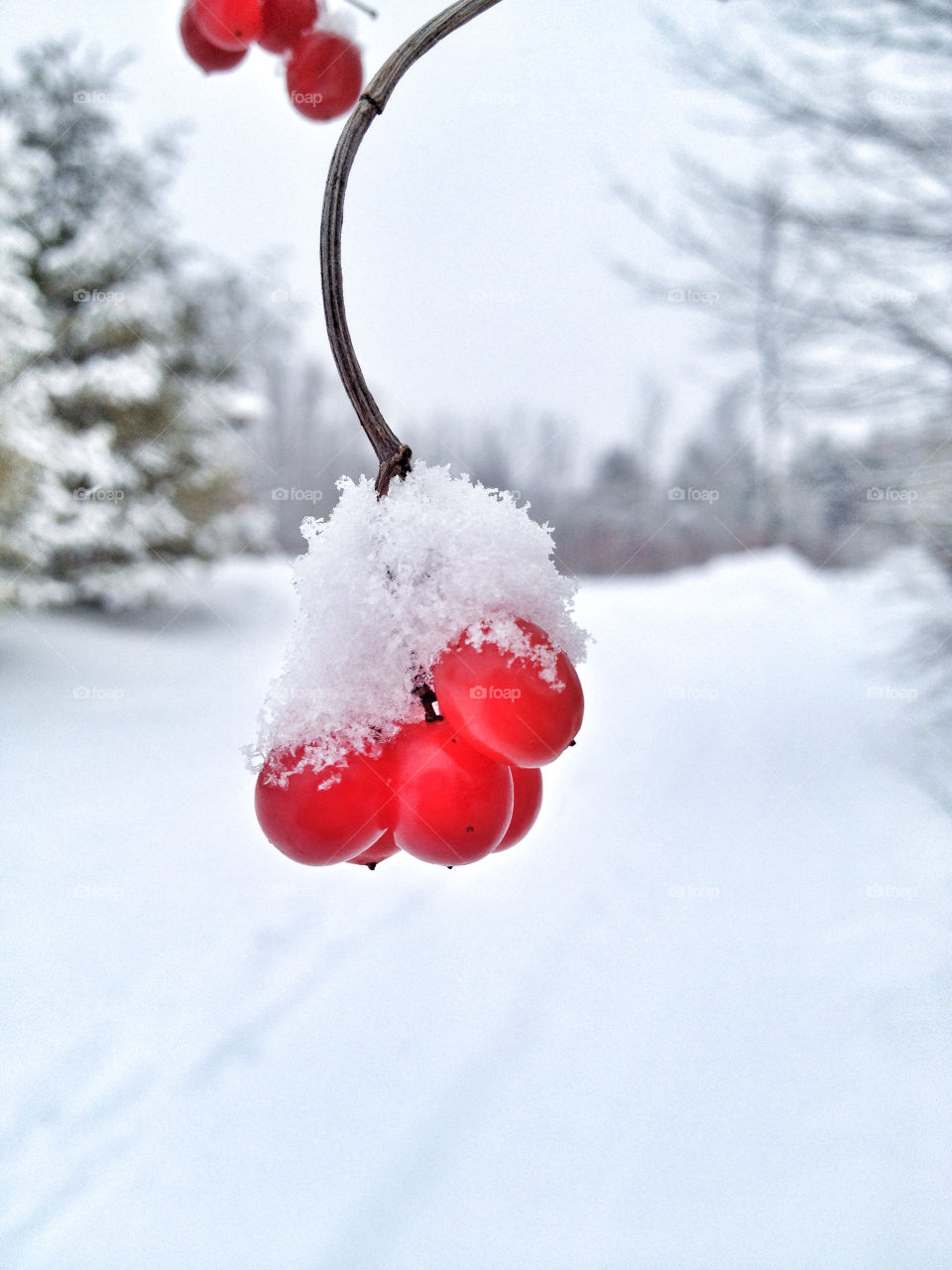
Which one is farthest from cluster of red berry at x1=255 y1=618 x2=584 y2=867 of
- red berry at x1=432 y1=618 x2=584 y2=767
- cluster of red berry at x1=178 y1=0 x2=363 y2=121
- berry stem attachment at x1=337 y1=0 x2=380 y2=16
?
cluster of red berry at x1=178 y1=0 x2=363 y2=121

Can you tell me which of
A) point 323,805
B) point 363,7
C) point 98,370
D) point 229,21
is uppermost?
point 98,370

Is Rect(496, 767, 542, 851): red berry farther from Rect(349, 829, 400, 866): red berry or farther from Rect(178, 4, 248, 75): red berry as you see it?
Rect(178, 4, 248, 75): red berry

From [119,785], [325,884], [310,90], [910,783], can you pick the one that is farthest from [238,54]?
[910,783]

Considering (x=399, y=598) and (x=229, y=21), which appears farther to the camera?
(x=229, y=21)

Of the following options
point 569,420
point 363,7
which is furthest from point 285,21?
point 569,420

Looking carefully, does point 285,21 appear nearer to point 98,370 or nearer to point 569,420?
point 569,420

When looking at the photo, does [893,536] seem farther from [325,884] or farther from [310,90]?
[310,90]
